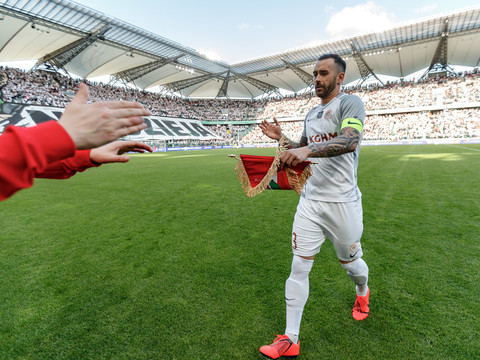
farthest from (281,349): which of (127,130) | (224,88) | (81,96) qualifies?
(224,88)

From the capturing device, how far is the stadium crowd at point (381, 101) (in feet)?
113

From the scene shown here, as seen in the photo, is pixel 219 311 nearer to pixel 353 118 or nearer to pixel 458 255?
pixel 353 118

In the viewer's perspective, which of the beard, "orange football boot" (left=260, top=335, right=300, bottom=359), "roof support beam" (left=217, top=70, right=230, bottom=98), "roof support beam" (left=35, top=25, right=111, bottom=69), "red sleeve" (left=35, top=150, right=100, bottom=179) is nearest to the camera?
"red sleeve" (left=35, top=150, right=100, bottom=179)

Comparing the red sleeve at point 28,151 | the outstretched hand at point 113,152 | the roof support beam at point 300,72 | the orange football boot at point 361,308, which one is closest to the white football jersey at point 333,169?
the orange football boot at point 361,308

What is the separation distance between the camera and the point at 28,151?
2.85 ft

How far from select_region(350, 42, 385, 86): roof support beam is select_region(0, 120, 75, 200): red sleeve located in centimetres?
4371

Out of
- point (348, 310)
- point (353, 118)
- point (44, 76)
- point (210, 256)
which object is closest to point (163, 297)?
point (210, 256)

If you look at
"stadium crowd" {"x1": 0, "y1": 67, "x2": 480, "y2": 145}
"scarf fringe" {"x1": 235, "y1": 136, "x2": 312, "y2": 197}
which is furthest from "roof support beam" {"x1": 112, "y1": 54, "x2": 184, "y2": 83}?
"scarf fringe" {"x1": 235, "y1": 136, "x2": 312, "y2": 197}

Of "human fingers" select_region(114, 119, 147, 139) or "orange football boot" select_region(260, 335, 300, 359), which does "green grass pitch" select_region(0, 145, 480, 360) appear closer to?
"orange football boot" select_region(260, 335, 300, 359)

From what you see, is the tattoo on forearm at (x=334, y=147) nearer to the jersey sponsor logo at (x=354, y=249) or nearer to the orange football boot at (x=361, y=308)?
the jersey sponsor logo at (x=354, y=249)

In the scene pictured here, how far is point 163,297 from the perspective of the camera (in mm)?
2795

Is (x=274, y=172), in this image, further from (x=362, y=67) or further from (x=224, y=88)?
(x=224, y=88)

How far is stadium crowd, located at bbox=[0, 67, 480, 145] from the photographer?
34406mm

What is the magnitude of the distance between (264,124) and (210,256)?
2.20 metres
